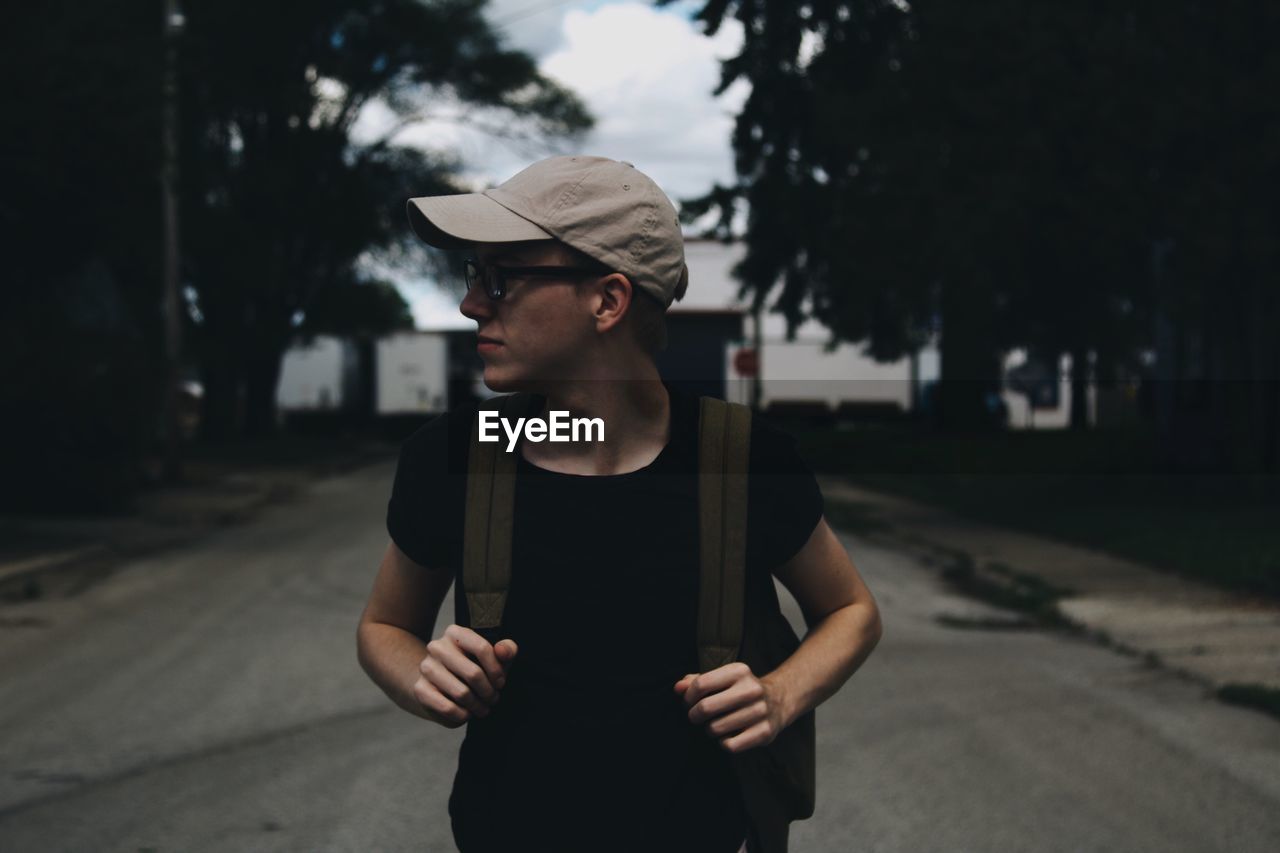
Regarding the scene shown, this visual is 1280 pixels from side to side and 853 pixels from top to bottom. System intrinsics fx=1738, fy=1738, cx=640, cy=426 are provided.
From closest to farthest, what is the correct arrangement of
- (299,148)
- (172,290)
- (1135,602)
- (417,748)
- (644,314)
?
(644,314), (417,748), (1135,602), (172,290), (299,148)

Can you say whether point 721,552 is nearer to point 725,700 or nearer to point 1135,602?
point 725,700

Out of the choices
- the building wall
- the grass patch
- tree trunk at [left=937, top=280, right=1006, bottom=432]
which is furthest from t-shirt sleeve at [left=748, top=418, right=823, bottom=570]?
the building wall

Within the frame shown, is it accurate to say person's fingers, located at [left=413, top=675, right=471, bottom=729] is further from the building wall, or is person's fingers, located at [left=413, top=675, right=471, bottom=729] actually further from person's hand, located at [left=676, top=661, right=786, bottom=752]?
the building wall

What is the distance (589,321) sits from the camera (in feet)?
7.76

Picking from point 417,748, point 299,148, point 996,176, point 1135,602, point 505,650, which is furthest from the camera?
point 299,148

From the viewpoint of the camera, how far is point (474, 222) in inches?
90.5

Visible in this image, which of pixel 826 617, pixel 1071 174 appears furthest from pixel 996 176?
pixel 826 617

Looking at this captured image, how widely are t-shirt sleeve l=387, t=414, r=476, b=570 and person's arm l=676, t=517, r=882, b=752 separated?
0.40m

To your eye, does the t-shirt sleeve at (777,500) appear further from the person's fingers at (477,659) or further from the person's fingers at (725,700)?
the person's fingers at (477,659)

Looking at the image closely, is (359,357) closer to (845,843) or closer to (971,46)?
(971,46)

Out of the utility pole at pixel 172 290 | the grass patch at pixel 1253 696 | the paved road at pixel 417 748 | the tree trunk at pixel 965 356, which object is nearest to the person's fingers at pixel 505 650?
the paved road at pixel 417 748

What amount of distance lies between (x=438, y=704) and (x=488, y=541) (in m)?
0.24

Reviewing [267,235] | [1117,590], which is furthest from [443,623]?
[267,235]

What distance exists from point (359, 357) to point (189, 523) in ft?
91.5
